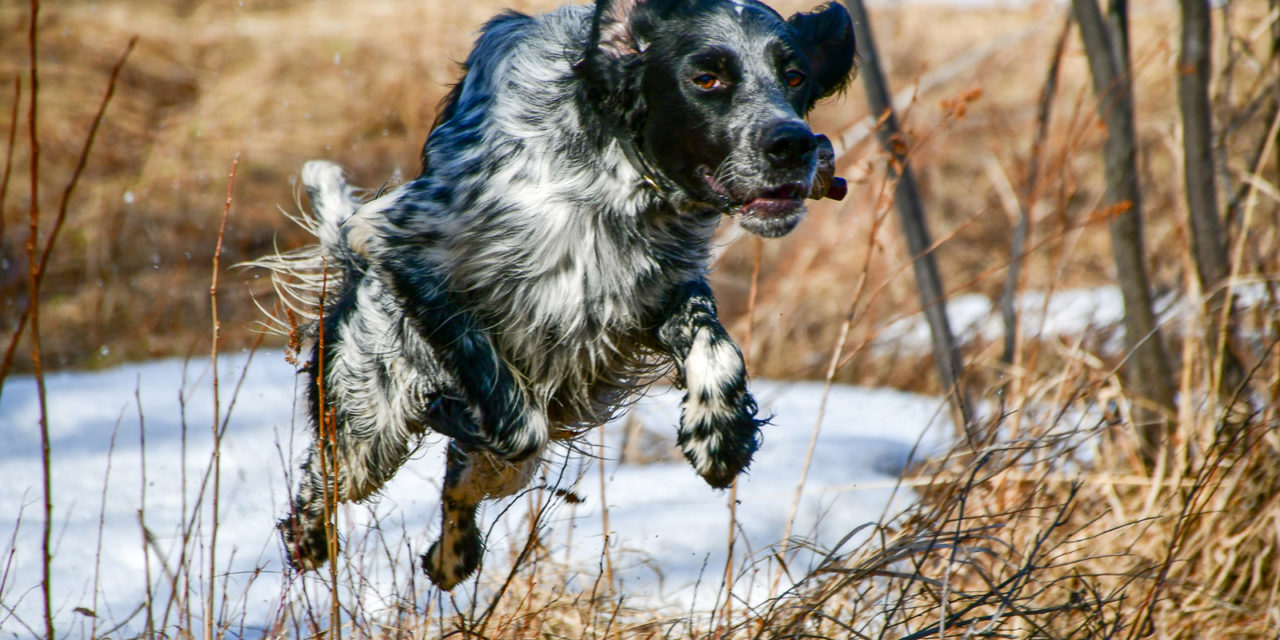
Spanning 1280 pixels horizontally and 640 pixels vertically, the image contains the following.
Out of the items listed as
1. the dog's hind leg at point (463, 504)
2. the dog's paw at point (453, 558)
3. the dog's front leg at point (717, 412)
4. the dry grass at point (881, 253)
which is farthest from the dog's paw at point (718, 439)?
the dog's paw at point (453, 558)

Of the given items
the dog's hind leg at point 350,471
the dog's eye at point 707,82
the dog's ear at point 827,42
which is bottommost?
the dog's hind leg at point 350,471

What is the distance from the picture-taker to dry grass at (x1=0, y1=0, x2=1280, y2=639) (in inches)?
113

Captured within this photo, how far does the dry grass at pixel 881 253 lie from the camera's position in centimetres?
287

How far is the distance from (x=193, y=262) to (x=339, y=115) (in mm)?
2228

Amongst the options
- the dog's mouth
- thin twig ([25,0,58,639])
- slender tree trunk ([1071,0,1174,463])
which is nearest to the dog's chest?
the dog's mouth

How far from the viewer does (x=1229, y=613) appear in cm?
311

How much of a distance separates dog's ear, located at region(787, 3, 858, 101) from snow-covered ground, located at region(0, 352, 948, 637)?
87 centimetres

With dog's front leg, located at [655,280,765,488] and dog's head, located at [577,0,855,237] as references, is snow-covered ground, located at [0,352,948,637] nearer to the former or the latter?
dog's front leg, located at [655,280,765,488]

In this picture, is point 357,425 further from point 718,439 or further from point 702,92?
point 702,92

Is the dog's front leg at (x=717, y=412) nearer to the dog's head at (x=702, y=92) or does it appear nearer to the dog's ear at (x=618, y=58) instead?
the dog's head at (x=702, y=92)

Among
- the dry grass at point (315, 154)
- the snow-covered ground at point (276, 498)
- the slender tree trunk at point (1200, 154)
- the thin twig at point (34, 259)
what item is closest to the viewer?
the thin twig at point (34, 259)

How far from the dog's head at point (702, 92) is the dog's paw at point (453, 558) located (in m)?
1.05

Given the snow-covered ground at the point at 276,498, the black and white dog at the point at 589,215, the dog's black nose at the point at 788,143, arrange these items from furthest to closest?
the snow-covered ground at the point at 276,498 → the black and white dog at the point at 589,215 → the dog's black nose at the point at 788,143

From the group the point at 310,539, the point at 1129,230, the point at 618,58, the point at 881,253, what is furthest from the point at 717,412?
the point at 1129,230
